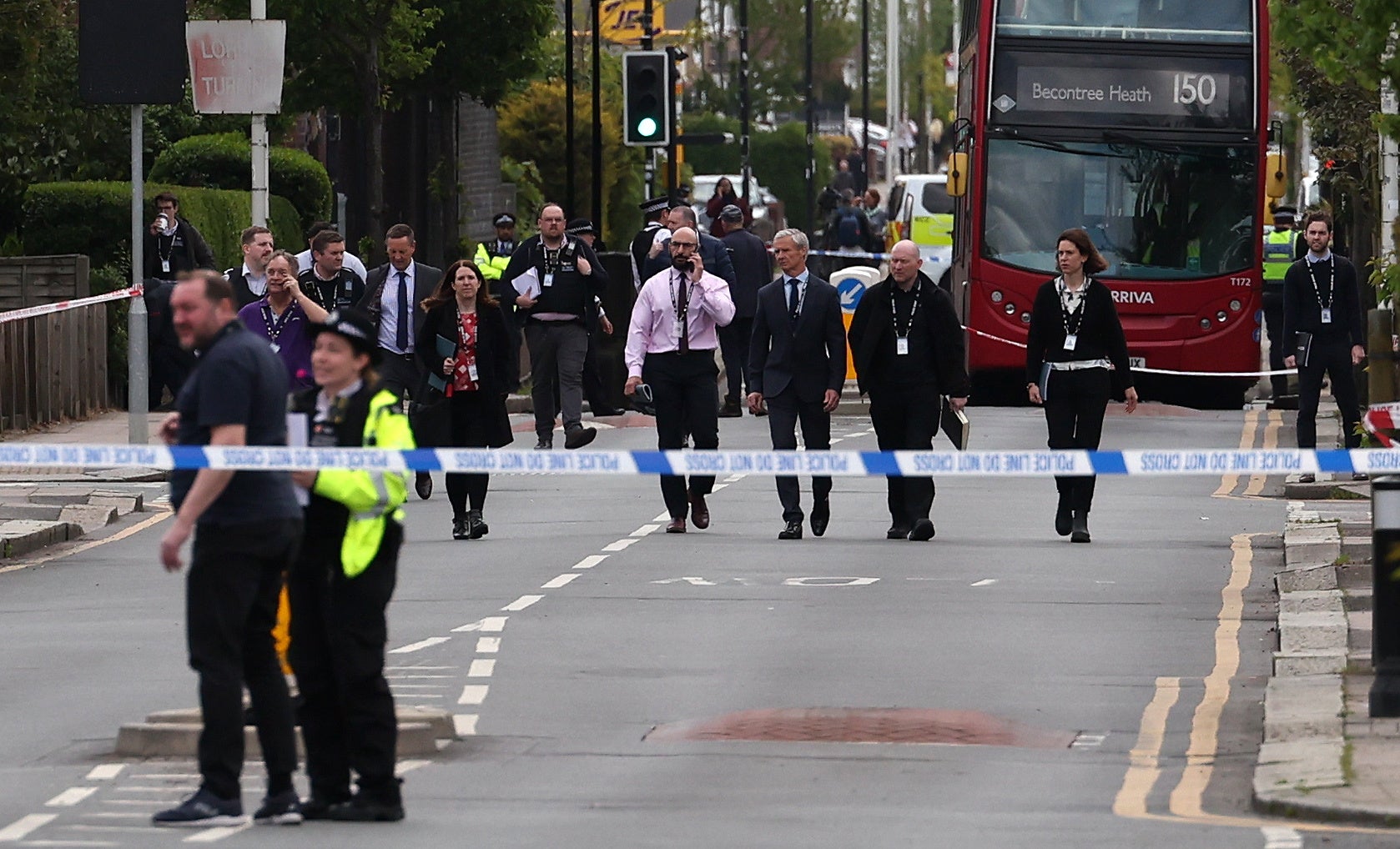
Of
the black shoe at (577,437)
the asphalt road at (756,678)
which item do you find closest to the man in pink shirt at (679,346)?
the asphalt road at (756,678)

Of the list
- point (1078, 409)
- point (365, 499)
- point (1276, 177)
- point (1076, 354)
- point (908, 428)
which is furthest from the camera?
point (1276, 177)

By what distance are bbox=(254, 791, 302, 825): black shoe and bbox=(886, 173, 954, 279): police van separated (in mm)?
33965

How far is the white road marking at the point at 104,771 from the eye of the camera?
31.1 feet

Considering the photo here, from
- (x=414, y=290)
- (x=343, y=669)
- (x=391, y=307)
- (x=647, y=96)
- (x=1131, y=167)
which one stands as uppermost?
(x=647, y=96)

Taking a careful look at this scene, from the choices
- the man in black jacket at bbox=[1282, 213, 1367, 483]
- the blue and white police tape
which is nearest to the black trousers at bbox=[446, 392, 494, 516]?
the man in black jacket at bbox=[1282, 213, 1367, 483]

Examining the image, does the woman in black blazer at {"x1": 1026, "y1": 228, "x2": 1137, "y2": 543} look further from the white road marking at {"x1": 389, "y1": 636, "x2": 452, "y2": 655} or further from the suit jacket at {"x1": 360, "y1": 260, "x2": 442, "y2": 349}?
the white road marking at {"x1": 389, "y1": 636, "x2": 452, "y2": 655}

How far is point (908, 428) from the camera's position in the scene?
56.0 ft

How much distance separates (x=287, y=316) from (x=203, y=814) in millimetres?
7822

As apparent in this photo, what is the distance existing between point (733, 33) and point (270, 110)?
67.4 m

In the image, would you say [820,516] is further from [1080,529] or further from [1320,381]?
[1320,381]

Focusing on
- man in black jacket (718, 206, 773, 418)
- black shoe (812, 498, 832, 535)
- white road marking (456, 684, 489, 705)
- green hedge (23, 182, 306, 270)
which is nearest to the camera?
white road marking (456, 684, 489, 705)

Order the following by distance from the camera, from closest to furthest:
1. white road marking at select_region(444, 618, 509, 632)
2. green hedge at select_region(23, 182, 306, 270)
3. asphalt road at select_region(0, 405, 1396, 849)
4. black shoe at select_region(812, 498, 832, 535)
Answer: asphalt road at select_region(0, 405, 1396, 849)
white road marking at select_region(444, 618, 509, 632)
black shoe at select_region(812, 498, 832, 535)
green hedge at select_region(23, 182, 306, 270)

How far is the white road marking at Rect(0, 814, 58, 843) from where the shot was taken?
27.5 ft

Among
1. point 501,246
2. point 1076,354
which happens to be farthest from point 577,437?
point 501,246
